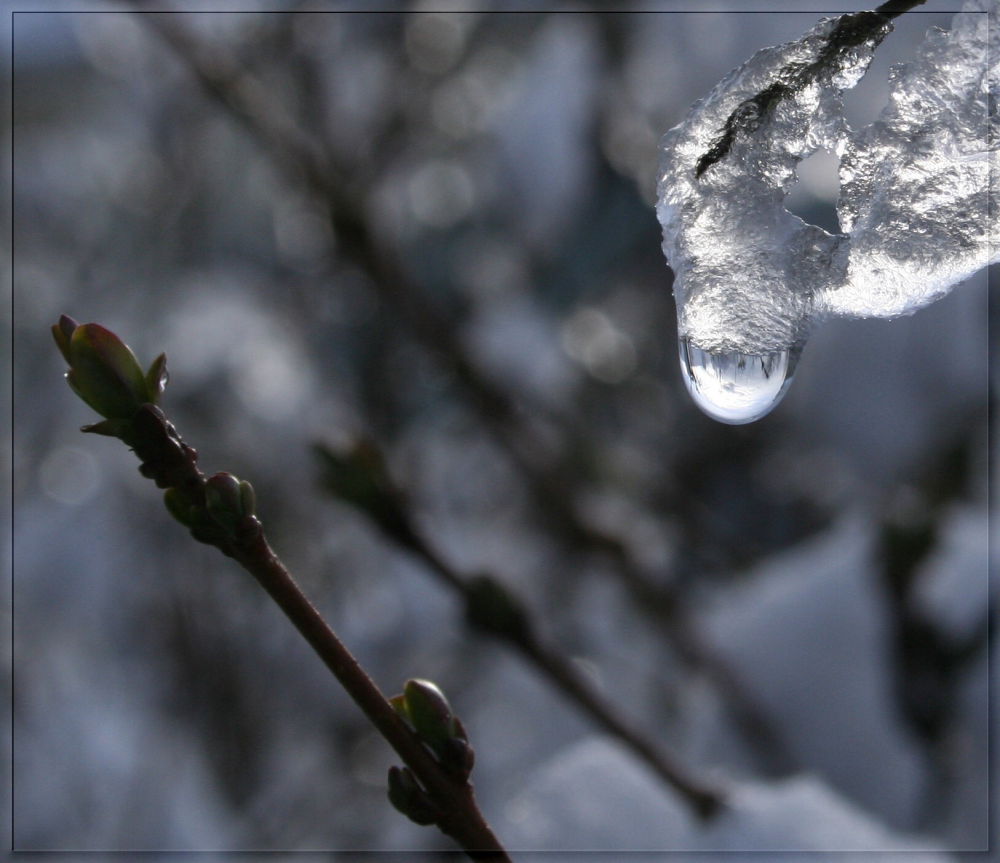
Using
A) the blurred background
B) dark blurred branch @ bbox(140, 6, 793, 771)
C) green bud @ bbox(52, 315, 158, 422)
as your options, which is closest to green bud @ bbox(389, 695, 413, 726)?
green bud @ bbox(52, 315, 158, 422)

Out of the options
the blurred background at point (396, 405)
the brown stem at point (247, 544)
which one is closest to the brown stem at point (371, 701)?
the brown stem at point (247, 544)

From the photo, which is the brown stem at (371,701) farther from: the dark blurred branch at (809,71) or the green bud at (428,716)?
the dark blurred branch at (809,71)

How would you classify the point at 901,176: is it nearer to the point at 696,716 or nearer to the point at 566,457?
the point at 696,716

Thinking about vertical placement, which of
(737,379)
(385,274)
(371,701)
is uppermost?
(385,274)

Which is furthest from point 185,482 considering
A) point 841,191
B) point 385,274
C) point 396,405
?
point 396,405

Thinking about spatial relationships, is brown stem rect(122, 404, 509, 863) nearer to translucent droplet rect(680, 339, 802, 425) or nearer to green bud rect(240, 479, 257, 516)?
green bud rect(240, 479, 257, 516)

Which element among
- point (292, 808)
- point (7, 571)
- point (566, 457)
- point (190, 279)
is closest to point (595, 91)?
point (566, 457)

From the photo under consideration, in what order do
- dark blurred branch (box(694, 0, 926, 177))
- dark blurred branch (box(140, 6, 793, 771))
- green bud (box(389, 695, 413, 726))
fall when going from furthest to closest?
1. dark blurred branch (box(140, 6, 793, 771))
2. green bud (box(389, 695, 413, 726))
3. dark blurred branch (box(694, 0, 926, 177))

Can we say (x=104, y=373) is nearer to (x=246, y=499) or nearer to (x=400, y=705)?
(x=246, y=499)
